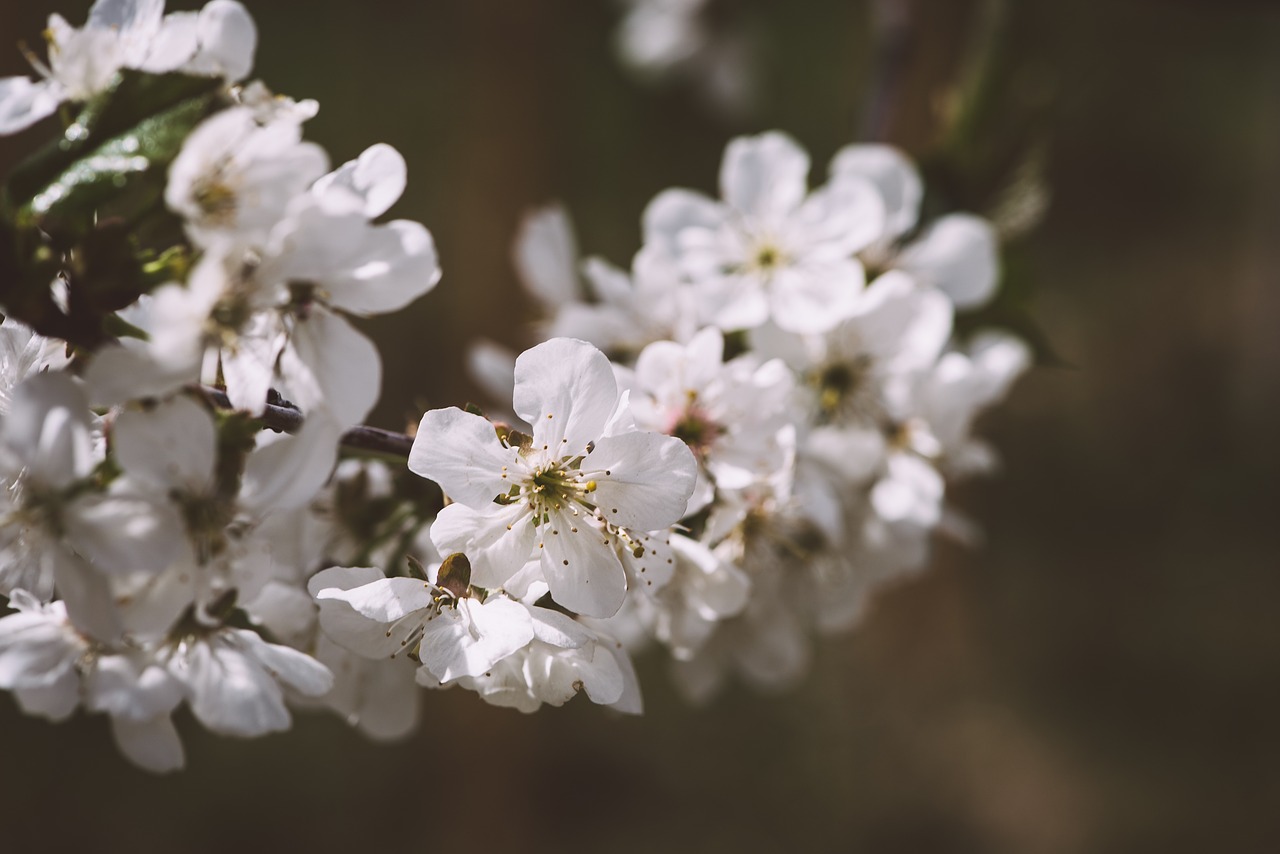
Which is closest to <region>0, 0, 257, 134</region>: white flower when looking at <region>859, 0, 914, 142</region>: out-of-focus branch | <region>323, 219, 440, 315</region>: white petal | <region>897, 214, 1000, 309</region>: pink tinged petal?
<region>323, 219, 440, 315</region>: white petal

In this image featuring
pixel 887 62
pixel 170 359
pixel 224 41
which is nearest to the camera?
pixel 170 359

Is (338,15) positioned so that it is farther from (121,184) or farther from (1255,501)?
(1255,501)

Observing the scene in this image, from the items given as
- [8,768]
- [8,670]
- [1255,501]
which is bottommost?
[8,768]

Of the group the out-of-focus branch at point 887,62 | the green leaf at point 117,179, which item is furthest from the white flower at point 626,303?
the out-of-focus branch at point 887,62

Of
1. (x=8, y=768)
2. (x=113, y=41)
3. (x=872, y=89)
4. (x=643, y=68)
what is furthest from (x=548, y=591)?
(x=8, y=768)

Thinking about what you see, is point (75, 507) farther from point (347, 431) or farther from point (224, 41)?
point (224, 41)

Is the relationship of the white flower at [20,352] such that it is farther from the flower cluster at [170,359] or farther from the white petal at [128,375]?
the white petal at [128,375]

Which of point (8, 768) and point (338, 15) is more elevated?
point (338, 15)

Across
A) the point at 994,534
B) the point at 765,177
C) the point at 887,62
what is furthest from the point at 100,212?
the point at 994,534
